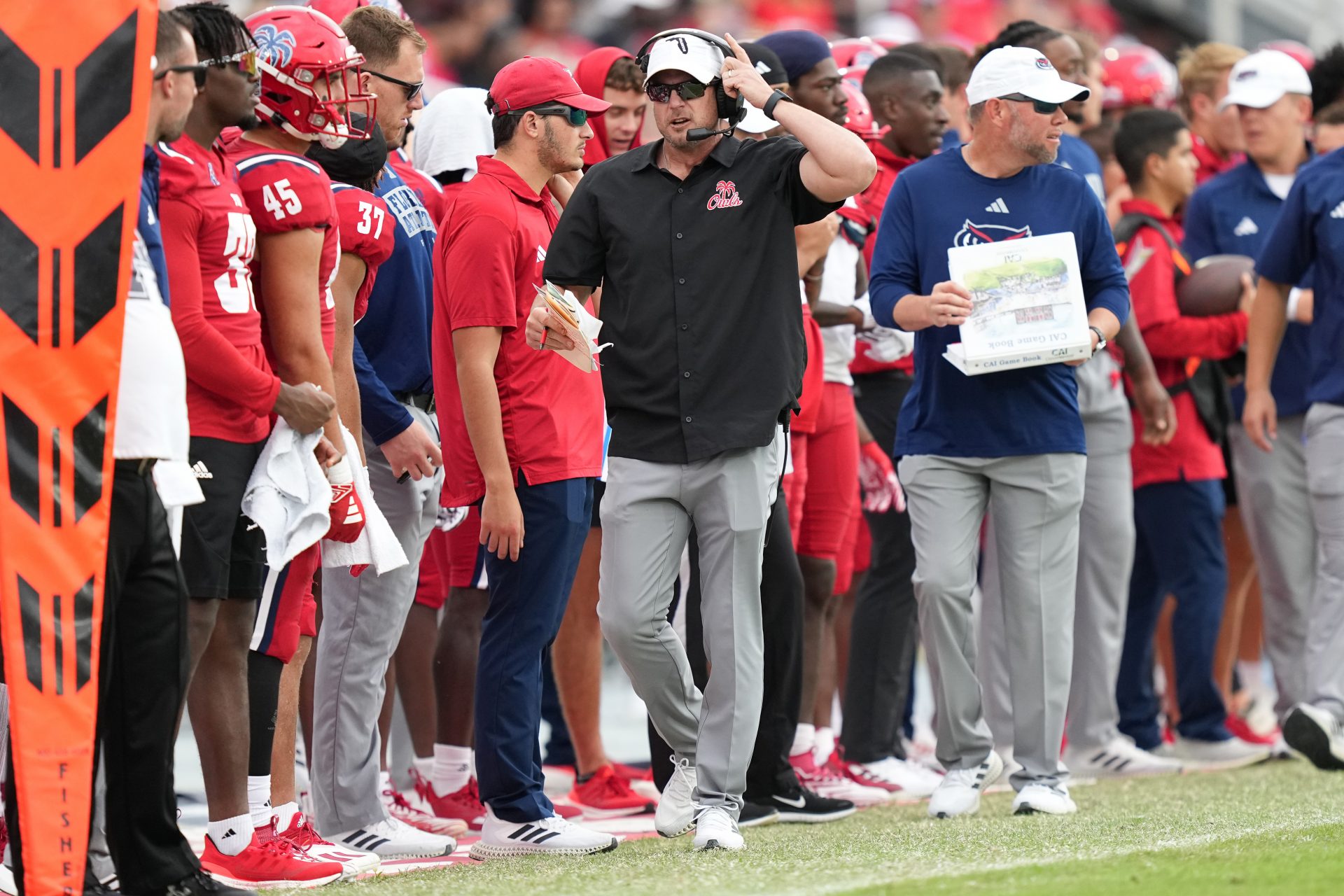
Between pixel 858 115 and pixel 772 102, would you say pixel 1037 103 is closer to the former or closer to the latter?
pixel 858 115

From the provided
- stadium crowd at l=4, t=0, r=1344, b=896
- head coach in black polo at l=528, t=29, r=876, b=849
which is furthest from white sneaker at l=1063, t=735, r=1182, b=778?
head coach in black polo at l=528, t=29, r=876, b=849

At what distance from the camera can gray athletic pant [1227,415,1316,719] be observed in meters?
8.07

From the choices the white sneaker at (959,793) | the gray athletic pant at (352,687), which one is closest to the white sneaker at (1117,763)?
the white sneaker at (959,793)

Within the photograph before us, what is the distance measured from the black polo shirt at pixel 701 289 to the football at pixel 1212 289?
3.19 metres

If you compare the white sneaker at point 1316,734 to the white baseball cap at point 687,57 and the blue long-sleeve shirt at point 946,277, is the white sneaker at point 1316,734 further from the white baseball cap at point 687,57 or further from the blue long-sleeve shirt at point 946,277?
the white baseball cap at point 687,57

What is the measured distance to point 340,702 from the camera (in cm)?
554

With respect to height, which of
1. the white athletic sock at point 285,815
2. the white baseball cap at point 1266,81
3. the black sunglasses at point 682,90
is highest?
the white baseball cap at point 1266,81

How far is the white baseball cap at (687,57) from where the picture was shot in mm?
5219

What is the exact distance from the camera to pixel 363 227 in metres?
5.42

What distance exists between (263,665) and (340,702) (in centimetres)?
55

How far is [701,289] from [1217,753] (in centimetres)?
390

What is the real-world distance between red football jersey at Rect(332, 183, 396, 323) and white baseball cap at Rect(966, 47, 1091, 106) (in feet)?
6.54

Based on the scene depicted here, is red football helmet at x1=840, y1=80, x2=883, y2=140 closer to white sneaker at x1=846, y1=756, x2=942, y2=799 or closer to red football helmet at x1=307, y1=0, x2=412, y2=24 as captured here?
red football helmet at x1=307, y1=0, x2=412, y2=24

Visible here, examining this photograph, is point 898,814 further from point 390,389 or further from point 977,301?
point 390,389
